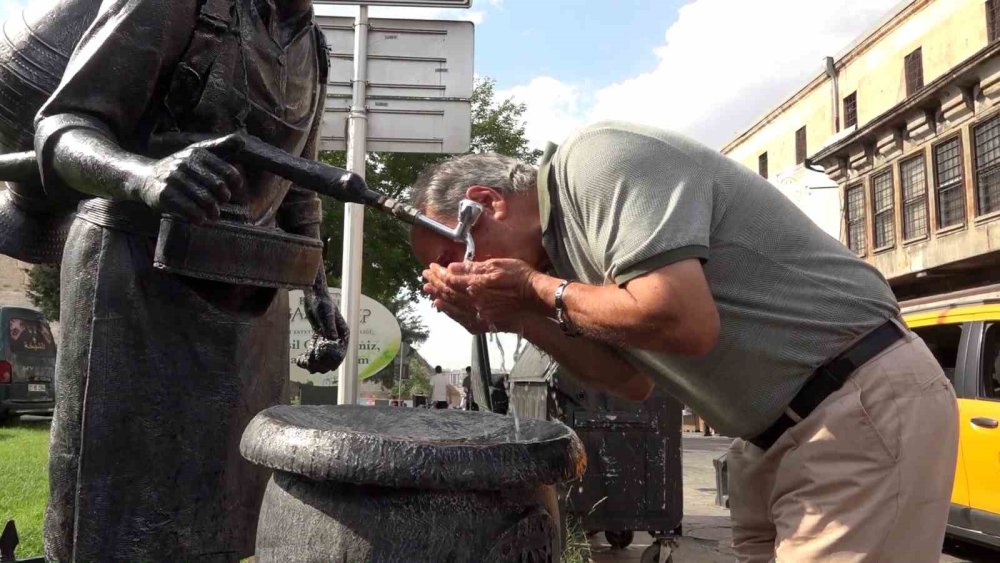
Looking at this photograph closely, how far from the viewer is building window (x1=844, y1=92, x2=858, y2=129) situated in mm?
25203

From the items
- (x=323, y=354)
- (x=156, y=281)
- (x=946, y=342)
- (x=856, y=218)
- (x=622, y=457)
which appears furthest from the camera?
(x=856, y=218)

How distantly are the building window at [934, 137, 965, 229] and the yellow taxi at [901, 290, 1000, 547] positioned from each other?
47.7ft

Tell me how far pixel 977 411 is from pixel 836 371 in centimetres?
507

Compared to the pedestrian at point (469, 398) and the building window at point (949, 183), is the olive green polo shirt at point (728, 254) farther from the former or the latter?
the building window at point (949, 183)

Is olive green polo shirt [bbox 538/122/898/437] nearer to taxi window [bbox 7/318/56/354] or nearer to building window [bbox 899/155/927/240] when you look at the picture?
taxi window [bbox 7/318/56/354]

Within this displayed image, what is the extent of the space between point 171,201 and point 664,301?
1005mm

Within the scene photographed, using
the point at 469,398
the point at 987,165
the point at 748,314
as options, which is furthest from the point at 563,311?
the point at 987,165

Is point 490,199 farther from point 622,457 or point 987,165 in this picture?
point 987,165

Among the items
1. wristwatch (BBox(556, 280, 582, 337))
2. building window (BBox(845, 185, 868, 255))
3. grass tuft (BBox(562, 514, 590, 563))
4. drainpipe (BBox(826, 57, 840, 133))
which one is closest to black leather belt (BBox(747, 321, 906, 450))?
wristwatch (BBox(556, 280, 582, 337))

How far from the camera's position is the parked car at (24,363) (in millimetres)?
13828

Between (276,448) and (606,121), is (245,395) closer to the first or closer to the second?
(276,448)

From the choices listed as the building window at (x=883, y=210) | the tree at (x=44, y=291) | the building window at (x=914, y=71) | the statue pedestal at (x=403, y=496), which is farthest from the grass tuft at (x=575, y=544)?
the building window at (x=914, y=71)

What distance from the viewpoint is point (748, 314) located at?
188 centimetres

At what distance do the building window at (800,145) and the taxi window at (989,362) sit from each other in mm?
22984
